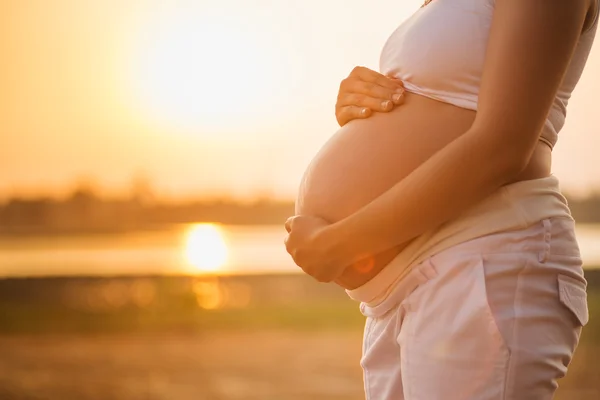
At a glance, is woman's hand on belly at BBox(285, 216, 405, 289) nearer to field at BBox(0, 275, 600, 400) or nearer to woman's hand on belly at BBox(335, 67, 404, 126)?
woman's hand on belly at BBox(335, 67, 404, 126)

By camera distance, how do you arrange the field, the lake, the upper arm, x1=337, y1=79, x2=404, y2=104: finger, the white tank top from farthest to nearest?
the lake
the field
x1=337, y1=79, x2=404, y2=104: finger
the white tank top
the upper arm

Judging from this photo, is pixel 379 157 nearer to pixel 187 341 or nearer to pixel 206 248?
pixel 187 341

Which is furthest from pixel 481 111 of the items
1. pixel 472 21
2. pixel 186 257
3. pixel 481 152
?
pixel 186 257

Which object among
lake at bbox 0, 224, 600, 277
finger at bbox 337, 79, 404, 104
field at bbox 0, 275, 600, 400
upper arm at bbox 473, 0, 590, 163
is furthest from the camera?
lake at bbox 0, 224, 600, 277

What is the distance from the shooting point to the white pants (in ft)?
4.31

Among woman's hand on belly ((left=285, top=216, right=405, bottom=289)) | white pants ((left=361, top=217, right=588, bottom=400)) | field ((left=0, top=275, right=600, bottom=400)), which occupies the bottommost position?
field ((left=0, top=275, right=600, bottom=400))

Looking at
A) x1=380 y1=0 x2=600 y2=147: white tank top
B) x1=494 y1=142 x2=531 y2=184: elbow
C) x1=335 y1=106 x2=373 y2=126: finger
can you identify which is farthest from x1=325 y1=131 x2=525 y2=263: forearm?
x1=335 y1=106 x2=373 y2=126: finger

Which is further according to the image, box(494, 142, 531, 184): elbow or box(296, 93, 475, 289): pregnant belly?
box(296, 93, 475, 289): pregnant belly

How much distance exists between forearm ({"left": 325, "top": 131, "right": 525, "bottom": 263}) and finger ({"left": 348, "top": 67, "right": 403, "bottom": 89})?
22cm

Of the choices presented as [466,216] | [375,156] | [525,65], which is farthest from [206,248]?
[525,65]

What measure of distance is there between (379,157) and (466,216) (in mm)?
199

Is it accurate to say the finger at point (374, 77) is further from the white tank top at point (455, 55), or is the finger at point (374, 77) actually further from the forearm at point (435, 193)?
the forearm at point (435, 193)

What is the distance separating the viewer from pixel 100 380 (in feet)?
22.1

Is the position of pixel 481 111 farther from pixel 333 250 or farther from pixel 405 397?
pixel 405 397
